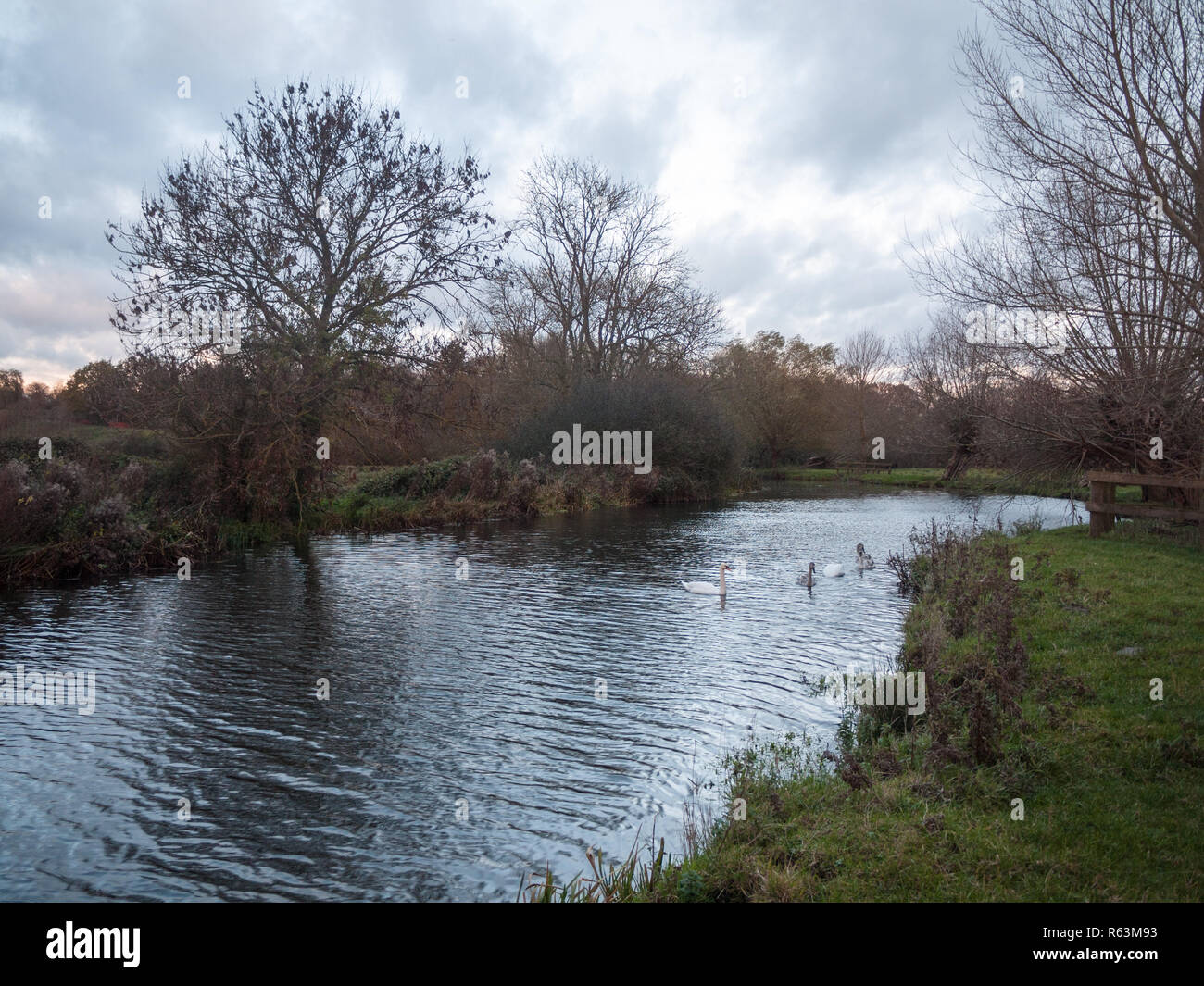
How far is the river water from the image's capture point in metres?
4.77

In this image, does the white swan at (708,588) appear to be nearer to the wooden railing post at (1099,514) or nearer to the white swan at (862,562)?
the white swan at (862,562)

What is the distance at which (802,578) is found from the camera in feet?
46.0

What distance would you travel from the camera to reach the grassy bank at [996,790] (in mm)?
3904

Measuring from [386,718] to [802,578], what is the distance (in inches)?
341

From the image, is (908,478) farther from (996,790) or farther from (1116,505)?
(996,790)

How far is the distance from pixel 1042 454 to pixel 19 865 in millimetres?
18550

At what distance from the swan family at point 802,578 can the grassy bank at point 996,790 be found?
4.68m

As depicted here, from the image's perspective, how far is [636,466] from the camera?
3247 cm

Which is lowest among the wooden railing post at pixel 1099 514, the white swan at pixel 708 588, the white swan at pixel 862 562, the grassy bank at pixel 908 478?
the white swan at pixel 708 588

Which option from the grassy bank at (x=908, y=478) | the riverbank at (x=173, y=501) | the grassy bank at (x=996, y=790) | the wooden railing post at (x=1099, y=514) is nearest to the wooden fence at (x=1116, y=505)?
the wooden railing post at (x=1099, y=514)

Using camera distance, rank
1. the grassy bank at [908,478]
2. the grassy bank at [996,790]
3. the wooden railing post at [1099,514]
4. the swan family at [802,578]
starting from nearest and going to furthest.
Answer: the grassy bank at [996,790] → the swan family at [802,578] → the wooden railing post at [1099,514] → the grassy bank at [908,478]

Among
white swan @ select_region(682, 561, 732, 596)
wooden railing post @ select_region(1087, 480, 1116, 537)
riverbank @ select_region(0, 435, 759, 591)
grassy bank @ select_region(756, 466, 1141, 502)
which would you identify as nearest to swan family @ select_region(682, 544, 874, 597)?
white swan @ select_region(682, 561, 732, 596)

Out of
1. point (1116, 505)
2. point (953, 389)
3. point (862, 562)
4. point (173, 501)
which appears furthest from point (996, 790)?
point (953, 389)

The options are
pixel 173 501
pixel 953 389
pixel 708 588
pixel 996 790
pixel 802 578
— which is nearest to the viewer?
pixel 996 790
